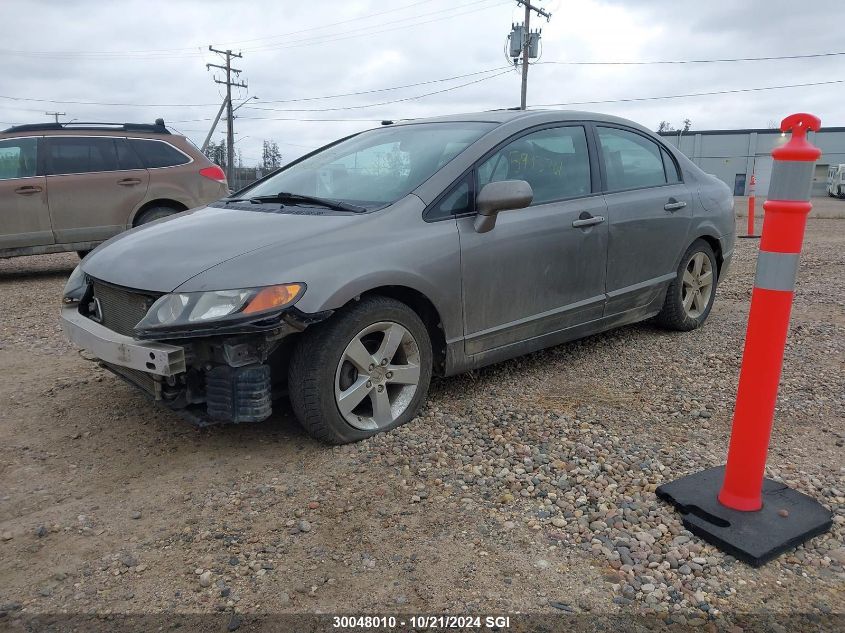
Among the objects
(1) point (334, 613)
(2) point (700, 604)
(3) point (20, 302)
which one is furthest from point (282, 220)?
(3) point (20, 302)

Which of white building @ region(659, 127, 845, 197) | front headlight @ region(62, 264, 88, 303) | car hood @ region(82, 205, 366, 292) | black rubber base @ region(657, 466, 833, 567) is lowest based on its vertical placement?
black rubber base @ region(657, 466, 833, 567)

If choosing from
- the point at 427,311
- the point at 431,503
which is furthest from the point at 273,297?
the point at 431,503

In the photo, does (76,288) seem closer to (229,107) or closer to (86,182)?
(86,182)

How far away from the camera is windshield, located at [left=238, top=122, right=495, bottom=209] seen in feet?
11.6

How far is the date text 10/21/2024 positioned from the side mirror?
2.00 meters

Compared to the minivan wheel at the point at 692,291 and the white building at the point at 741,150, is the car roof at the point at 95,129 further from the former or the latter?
the white building at the point at 741,150

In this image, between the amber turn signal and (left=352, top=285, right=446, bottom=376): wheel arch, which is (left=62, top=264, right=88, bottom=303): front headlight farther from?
(left=352, top=285, right=446, bottom=376): wheel arch

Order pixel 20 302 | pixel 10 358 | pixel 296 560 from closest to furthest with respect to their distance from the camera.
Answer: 1. pixel 296 560
2. pixel 10 358
3. pixel 20 302

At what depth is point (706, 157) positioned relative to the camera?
158 feet

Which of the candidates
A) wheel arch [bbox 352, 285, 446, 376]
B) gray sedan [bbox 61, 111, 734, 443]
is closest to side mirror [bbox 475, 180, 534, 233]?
gray sedan [bbox 61, 111, 734, 443]

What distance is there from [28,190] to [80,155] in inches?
28.5

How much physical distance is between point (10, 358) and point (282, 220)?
2.77 metres

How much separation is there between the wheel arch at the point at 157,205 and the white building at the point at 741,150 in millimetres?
44229

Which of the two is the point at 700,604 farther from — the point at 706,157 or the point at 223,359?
the point at 706,157
